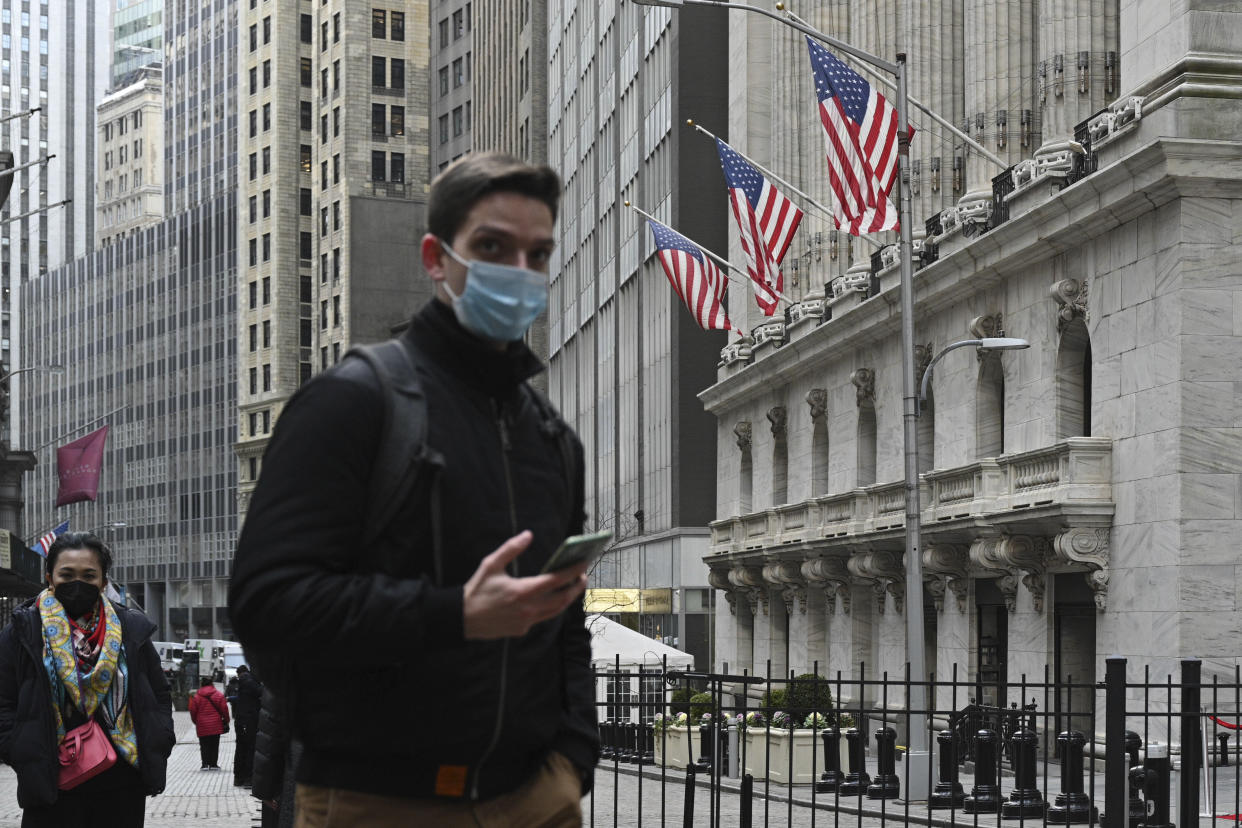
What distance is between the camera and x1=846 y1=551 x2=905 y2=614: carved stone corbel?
4019cm

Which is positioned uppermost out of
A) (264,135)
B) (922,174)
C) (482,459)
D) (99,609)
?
(264,135)

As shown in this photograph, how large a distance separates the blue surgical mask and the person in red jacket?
3424 centimetres

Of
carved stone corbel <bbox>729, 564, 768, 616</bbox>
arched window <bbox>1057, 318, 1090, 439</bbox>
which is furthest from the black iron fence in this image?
carved stone corbel <bbox>729, 564, 768, 616</bbox>

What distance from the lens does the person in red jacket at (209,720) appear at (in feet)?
121

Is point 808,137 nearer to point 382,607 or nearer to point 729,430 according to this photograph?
point 729,430

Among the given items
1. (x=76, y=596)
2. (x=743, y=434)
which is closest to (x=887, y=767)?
(x=76, y=596)

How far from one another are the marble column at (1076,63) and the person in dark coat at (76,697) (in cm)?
2710

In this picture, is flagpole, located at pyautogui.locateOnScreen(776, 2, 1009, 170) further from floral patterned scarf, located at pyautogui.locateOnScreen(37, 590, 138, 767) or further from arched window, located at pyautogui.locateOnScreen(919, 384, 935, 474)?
floral patterned scarf, located at pyautogui.locateOnScreen(37, 590, 138, 767)

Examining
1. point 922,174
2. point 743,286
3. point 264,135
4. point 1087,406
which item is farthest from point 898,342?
point 264,135

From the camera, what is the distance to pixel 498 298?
363 cm

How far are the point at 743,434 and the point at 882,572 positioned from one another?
15748 mm

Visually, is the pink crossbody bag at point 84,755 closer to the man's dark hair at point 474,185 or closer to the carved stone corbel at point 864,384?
the man's dark hair at point 474,185

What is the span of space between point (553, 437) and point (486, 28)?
10585 centimetres

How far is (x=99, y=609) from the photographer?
8.68 metres
